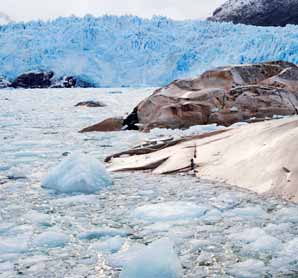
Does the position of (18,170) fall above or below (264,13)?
below

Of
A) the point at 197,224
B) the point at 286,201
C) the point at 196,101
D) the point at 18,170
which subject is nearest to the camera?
the point at 197,224

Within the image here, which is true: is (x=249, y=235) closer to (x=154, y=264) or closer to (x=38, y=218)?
(x=154, y=264)

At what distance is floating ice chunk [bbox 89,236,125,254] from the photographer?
7.16 feet

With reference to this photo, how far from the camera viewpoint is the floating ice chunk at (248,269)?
1.88 meters

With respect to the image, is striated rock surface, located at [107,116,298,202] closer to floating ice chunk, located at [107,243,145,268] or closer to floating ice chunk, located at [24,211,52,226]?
floating ice chunk, located at [107,243,145,268]

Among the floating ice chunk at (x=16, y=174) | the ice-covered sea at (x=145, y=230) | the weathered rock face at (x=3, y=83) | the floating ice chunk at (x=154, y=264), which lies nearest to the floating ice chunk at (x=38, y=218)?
the ice-covered sea at (x=145, y=230)

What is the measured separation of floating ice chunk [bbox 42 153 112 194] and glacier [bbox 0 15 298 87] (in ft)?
125

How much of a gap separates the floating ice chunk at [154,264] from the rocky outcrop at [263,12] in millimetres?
70936

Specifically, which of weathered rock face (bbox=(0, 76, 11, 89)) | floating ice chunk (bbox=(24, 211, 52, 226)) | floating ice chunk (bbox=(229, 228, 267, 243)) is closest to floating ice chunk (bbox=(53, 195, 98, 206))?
floating ice chunk (bbox=(24, 211, 52, 226))

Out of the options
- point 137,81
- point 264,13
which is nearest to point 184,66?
point 137,81

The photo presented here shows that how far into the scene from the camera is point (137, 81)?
154ft

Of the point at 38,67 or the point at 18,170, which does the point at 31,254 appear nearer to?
the point at 18,170

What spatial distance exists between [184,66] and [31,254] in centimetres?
4061

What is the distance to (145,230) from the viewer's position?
248 centimetres
